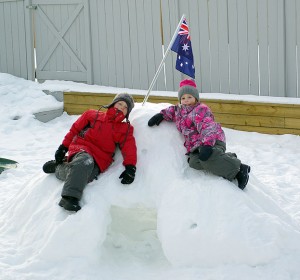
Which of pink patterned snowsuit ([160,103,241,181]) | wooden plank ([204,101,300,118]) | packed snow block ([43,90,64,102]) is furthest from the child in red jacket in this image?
packed snow block ([43,90,64,102])

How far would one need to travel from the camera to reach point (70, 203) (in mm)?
4398

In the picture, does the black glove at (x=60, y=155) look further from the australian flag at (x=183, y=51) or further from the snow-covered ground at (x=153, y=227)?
the australian flag at (x=183, y=51)

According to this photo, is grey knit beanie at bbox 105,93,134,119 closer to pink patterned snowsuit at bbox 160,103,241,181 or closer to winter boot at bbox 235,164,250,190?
pink patterned snowsuit at bbox 160,103,241,181

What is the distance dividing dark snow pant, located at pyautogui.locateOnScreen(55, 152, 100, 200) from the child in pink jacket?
23.6 inches

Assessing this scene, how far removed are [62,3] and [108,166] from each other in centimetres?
610

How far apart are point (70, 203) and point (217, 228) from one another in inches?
42.1

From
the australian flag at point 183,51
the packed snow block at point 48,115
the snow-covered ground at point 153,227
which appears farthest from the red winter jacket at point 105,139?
the packed snow block at point 48,115

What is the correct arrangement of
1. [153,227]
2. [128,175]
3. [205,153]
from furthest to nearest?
[153,227]
[128,175]
[205,153]

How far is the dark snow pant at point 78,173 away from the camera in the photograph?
444 centimetres

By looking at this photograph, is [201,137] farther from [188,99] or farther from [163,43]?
[163,43]

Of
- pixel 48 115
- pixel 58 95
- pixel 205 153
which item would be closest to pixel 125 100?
pixel 205 153

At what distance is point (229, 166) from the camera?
445 cm

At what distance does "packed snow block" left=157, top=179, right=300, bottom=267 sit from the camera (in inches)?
158

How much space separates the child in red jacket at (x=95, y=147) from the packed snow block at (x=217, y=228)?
19.7 inches
